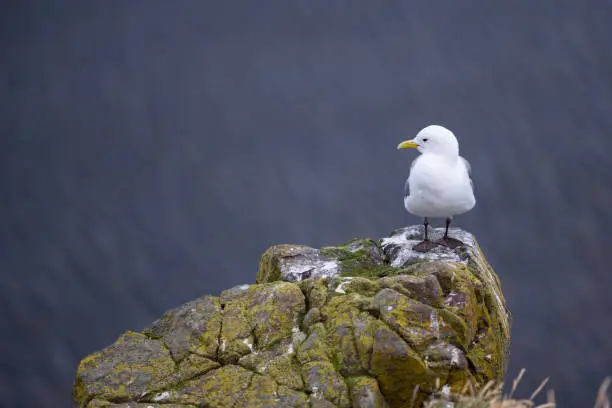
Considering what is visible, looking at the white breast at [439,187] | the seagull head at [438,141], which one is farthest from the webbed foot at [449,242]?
the seagull head at [438,141]

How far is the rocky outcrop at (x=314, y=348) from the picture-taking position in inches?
192

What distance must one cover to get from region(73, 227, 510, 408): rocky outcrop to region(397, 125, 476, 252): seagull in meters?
1.23

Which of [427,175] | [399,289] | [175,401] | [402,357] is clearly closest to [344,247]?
[427,175]

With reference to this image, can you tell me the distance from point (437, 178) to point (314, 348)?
102 inches

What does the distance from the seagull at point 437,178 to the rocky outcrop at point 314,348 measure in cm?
123

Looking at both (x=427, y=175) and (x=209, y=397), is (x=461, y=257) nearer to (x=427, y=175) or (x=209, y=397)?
(x=427, y=175)

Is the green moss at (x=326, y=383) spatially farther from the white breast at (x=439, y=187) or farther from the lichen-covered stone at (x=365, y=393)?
the white breast at (x=439, y=187)

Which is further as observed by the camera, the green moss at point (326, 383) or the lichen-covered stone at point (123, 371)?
the lichen-covered stone at point (123, 371)

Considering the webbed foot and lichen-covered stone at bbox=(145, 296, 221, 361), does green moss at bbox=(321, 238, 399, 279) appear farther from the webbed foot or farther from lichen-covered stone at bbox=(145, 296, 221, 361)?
lichen-covered stone at bbox=(145, 296, 221, 361)

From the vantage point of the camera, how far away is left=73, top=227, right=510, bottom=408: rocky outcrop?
488 centimetres

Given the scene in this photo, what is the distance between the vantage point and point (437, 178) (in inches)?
270

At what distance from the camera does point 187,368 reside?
518cm

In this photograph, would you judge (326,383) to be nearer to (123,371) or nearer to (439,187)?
(123,371)

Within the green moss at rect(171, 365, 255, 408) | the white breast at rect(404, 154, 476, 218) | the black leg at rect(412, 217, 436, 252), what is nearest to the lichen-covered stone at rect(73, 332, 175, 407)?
the green moss at rect(171, 365, 255, 408)
